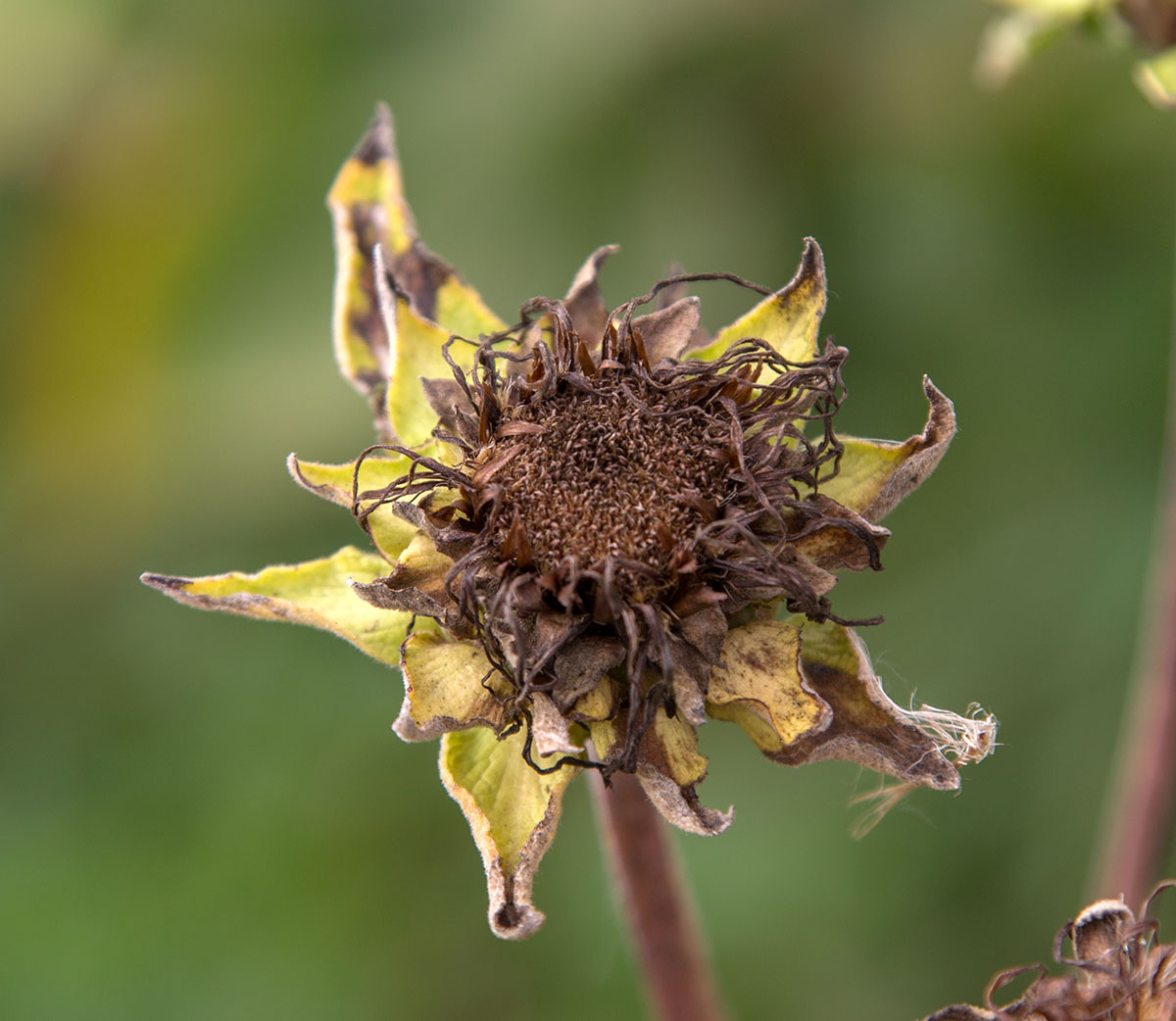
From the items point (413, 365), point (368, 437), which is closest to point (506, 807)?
point (413, 365)

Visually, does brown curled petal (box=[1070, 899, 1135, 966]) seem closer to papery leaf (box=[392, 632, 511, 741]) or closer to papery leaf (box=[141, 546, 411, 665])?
papery leaf (box=[392, 632, 511, 741])

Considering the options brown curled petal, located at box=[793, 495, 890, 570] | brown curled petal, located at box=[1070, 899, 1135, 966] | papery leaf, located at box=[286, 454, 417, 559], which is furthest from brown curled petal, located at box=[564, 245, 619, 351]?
brown curled petal, located at box=[1070, 899, 1135, 966]

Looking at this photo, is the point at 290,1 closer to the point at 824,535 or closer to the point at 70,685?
the point at 70,685

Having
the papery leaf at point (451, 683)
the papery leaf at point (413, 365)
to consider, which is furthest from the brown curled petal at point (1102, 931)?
the papery leaf at point (413, 365)

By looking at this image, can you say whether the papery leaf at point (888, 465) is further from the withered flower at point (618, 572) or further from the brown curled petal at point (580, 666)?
the brown curled petal at point (580, 666)

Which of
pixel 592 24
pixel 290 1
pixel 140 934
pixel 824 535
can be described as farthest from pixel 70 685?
pixel 824 535

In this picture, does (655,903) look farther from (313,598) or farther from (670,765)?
(313,598)
